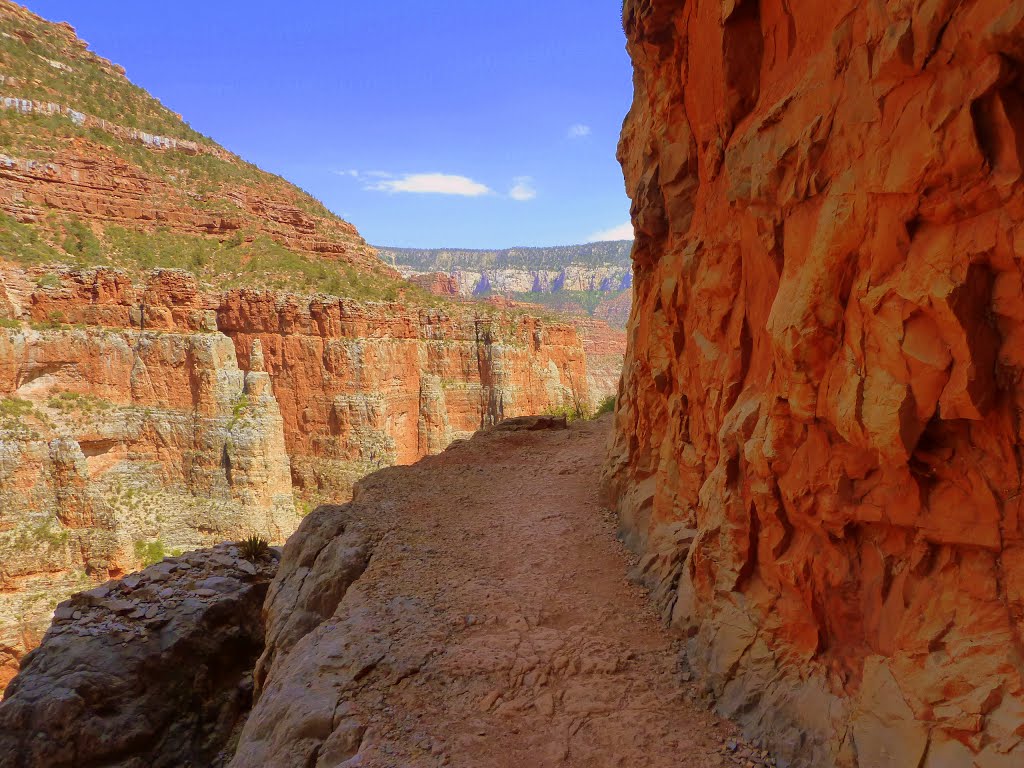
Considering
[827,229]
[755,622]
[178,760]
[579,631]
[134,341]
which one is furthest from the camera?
[134,341]

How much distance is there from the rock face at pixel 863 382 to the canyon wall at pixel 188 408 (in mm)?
30110

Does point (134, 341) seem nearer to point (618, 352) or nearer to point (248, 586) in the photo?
point (248, 586)

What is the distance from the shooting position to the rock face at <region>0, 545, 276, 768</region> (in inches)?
386

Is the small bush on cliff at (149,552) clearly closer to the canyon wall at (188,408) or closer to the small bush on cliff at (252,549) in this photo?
the canyon wall at (188,408)

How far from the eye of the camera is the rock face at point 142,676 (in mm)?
9797

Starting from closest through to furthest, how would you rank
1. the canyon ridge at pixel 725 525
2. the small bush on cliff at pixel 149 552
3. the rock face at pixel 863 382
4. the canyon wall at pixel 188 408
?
the rock face at pixel 863 382 → the canyon ridge at pixel 725 525 → the canyon wall at pixel 188 408 → the small bush on cliff at pixel 149 552

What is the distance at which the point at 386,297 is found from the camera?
3962 cm

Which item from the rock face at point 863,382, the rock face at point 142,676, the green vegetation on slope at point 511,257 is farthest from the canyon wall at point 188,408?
the green vegetation on slope at point 511,257

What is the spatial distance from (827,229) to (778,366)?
1186 mm

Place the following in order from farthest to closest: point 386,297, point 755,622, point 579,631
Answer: point 386,297 < point 579,631 < point 755,622

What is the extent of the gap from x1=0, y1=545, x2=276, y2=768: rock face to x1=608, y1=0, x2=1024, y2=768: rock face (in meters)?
9.30

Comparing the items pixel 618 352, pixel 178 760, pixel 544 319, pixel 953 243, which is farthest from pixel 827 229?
pixel 618 352

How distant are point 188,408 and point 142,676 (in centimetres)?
2569

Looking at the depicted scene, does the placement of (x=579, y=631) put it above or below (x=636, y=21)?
below
